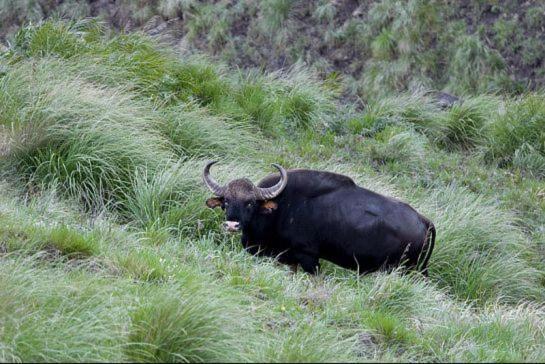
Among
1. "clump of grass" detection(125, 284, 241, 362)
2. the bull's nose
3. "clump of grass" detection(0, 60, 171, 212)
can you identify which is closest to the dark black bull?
the bull's nose

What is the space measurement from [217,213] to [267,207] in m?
0.82

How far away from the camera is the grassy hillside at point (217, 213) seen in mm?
Result: 6258

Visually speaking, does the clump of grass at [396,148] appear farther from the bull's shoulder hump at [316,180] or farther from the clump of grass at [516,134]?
the bull's shoulder hump at [316,180]

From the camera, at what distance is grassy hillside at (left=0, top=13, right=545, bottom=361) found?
20.5ft

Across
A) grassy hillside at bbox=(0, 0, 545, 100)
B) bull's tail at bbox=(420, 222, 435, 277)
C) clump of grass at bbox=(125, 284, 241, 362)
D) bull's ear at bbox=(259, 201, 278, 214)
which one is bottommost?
grassy hillside at bbox=(0, 0, 545, 100)

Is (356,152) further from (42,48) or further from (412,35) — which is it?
(412,35)

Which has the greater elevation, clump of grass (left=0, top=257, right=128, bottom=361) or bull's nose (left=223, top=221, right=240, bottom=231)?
clump of grass (left=0, top=257, right=128, bottom=361)

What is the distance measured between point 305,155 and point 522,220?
123 inches

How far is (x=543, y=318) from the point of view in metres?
8.66

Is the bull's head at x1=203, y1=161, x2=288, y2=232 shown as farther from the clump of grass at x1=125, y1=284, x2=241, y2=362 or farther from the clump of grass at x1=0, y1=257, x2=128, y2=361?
the clump of grass at x1=125, y1=284, x2=241, y2=362

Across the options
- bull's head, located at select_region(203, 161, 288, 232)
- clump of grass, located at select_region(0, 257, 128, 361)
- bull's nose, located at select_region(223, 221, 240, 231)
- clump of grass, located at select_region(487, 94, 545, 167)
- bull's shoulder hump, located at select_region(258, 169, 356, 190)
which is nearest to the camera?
clump of grass, located at select_region(0, 257, 128, 361)

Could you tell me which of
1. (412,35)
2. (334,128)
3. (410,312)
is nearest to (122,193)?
(410,312)

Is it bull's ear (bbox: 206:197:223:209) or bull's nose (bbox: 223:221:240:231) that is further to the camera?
bull's ear (bbox: 206:197:223:209)

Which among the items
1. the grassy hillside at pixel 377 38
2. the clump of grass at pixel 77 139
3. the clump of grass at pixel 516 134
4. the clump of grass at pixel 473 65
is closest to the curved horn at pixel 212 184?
the clump of grass at pixel 77 139
